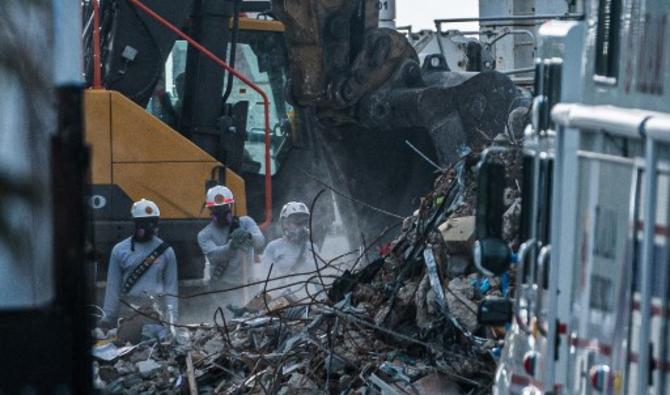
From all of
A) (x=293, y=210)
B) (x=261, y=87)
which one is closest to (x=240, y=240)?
(x=293, y=210)

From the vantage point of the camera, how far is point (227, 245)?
15.6m

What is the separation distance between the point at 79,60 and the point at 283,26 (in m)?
13.3

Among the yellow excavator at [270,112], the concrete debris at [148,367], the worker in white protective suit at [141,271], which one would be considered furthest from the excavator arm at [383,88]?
the concrete debris at [148,367]

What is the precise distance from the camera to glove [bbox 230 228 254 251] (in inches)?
615

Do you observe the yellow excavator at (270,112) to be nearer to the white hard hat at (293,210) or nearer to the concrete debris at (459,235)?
the white hard hat at (293,210)

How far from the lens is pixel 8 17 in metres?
3.98

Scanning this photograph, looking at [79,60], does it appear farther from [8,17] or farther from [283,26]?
[283,26]

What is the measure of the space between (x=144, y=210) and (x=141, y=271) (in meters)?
0.56

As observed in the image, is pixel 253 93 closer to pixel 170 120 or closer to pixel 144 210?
pixel 170 120

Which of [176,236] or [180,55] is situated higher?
[180,55]

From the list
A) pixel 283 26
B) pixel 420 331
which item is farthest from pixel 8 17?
pixel 283 26

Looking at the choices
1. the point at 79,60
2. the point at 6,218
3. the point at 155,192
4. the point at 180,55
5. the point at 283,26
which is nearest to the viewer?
the point at 6,218

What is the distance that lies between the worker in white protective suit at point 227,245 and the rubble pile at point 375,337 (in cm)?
218

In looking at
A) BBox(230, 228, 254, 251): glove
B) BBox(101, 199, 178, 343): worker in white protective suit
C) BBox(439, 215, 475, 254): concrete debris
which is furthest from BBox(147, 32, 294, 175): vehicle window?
BBox(439, 215, 475, 254): concrete debris
